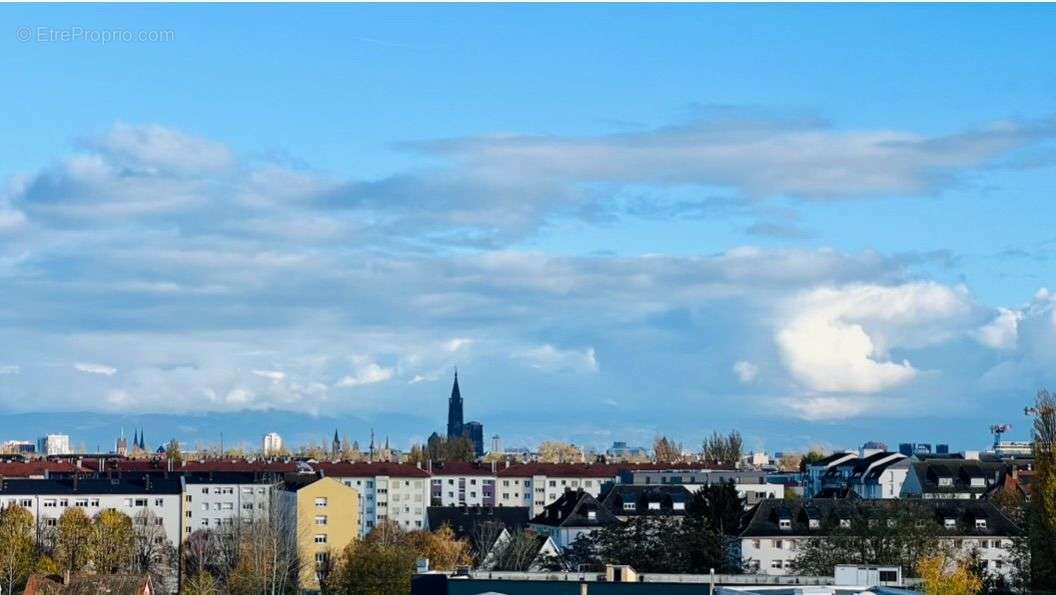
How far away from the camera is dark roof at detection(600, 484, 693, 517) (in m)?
98.1

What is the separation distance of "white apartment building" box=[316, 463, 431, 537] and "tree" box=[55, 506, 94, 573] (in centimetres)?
3791

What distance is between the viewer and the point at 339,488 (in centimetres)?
10381

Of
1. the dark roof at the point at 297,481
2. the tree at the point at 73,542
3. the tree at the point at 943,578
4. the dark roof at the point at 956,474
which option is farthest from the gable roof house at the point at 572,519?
the tree at the point at 943,578

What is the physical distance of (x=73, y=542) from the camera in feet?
292

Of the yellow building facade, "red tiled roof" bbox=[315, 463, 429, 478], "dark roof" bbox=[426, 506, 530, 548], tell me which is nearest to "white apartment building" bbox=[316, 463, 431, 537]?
"red tiled roof" bbox=[315, 463, 429, 478]

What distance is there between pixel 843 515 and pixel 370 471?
6012 cm

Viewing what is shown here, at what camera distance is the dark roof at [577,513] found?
93438 millimetres

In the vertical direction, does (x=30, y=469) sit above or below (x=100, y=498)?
above

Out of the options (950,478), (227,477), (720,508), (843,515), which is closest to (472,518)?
(720,508)

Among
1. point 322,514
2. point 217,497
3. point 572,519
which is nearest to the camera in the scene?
point 572,519

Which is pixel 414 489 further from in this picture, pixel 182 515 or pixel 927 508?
pixel 927 508

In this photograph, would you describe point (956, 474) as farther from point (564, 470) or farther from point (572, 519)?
point (564, 470)

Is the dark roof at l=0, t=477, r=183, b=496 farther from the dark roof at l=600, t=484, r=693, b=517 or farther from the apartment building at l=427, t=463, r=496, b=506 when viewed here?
the apartment building at l=427, t=463, r=496, b=506

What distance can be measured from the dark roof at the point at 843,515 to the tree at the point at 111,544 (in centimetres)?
3022
